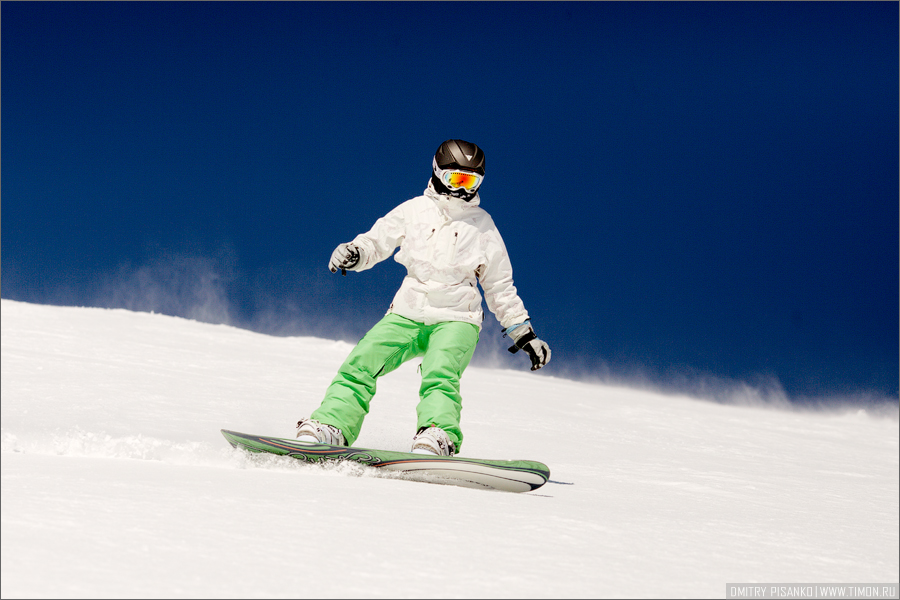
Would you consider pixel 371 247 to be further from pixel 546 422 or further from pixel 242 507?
pixel 546 422

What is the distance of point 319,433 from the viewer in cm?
358

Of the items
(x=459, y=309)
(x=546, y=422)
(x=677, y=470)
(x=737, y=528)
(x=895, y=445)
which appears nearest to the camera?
(x=737, y=528)

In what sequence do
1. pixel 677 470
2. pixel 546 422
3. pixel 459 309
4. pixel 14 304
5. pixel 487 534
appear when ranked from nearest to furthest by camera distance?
pixel 487 534 < pixel 459 309 < pixel 677 470 < pixel 546 422 < pixel 14 304

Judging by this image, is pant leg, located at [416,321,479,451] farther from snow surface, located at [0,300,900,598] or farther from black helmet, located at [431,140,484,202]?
black helmet, located at [431,140,484,202]

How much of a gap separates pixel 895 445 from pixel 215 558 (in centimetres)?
836

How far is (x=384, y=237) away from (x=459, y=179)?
57cm

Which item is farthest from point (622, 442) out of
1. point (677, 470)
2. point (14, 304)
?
point (14, 304)

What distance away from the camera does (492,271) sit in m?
4.27

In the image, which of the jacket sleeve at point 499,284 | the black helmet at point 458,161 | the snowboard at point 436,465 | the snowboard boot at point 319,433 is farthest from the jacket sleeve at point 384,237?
the snowboard at point 436,465

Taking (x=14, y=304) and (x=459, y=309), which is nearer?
(x=459, y=309)

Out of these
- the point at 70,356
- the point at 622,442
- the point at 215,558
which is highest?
the point at 70,356

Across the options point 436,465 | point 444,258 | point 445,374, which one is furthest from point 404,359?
point 436,465

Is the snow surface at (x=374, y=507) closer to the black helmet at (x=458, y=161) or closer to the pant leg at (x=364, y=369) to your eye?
the pant leg at (x=364, y=369)

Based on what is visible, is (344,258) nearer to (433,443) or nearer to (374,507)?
(433,443)
